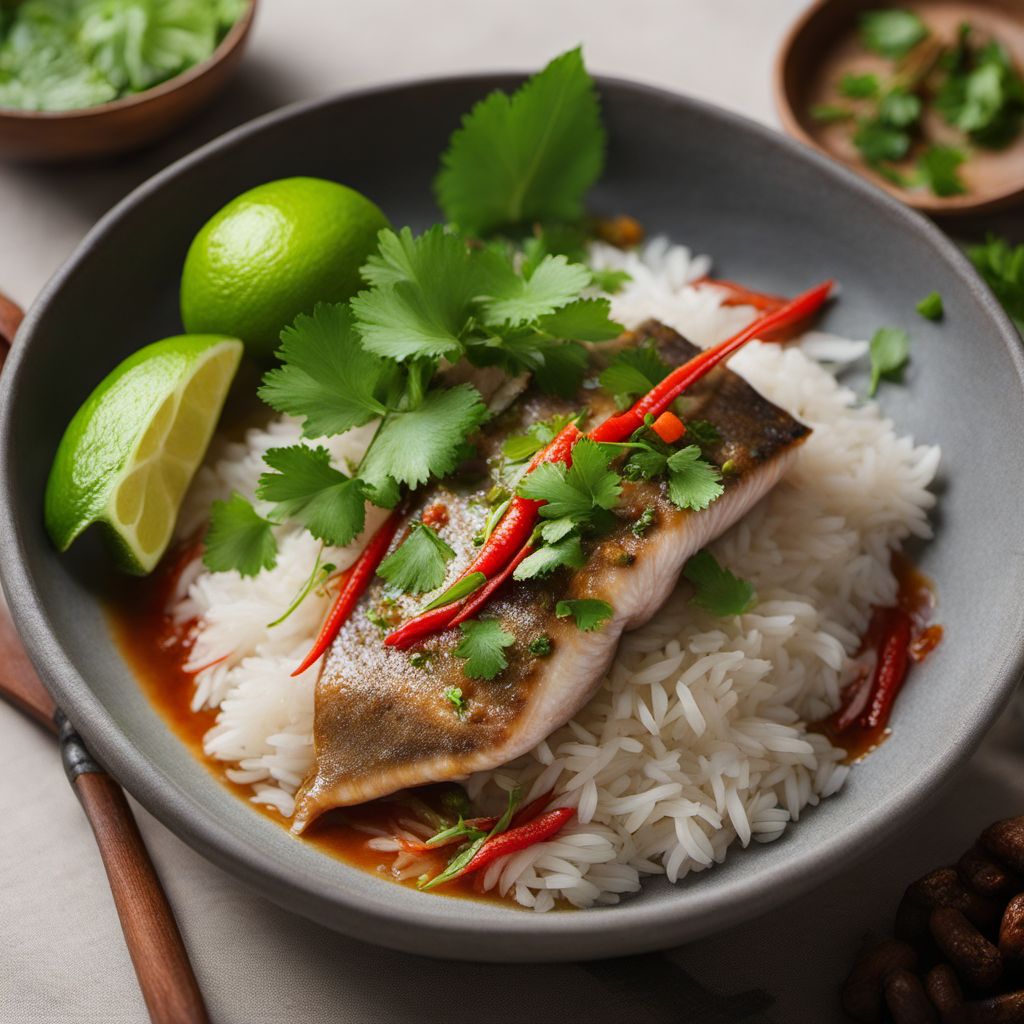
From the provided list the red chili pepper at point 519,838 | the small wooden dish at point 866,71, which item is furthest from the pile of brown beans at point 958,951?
the small wooden dish at point 866,71

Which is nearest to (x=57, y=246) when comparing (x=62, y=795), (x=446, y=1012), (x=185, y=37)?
(x=185, y=37)

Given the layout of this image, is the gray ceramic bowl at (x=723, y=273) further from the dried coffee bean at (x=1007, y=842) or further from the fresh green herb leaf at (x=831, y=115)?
the fresh green herb leaf at (x=831, y=115)

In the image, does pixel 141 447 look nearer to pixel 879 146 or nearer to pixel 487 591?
pixel 487 591

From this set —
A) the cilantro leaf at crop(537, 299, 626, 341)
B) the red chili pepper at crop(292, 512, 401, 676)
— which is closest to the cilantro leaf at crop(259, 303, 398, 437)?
the red chili pepper at crop(292, 512, 401, 676)

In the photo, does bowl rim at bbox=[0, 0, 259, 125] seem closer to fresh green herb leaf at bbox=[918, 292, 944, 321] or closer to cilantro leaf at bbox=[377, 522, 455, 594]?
cilantro leaf at bbox=[377, 522, 455, 594]

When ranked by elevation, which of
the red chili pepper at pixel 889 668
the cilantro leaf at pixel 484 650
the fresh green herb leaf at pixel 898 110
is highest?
the fresh green herb leaf at pixel 898 110

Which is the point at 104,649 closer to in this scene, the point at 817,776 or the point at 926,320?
the point at 817,776
